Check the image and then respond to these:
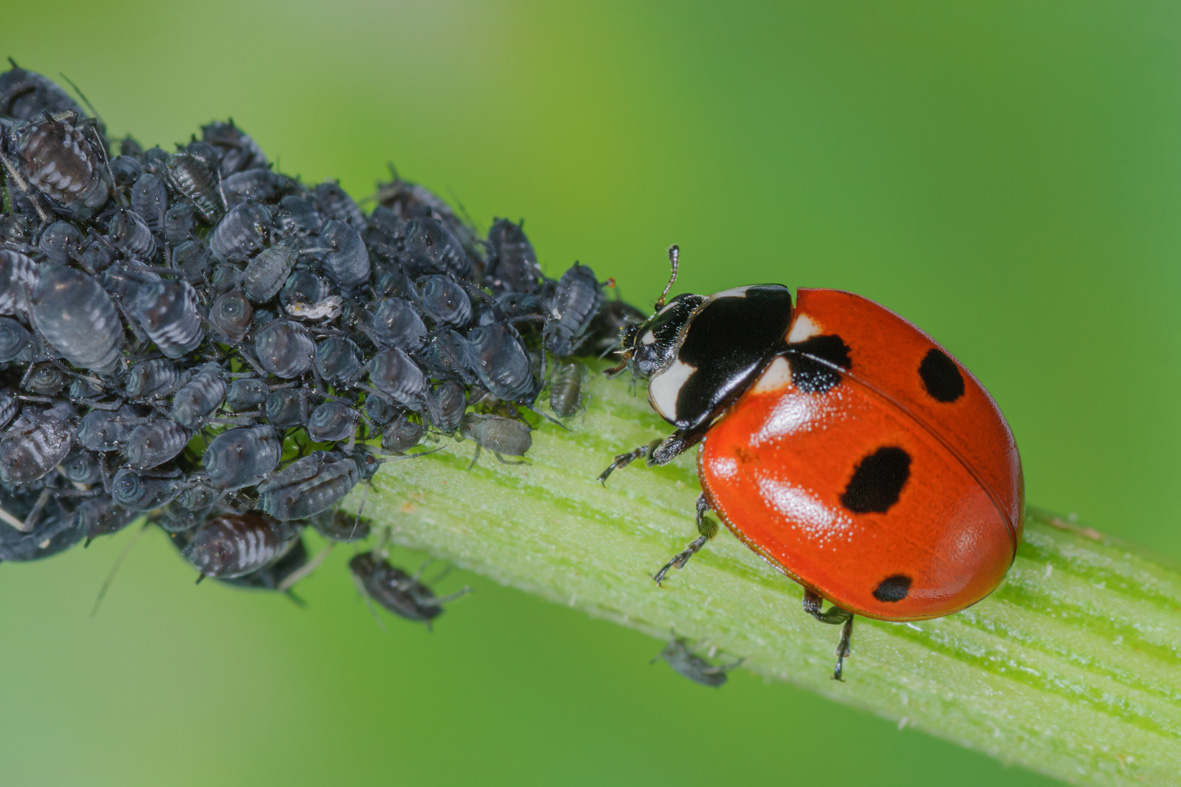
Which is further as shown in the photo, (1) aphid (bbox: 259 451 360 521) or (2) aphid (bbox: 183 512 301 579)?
(2) aphid (bbox: 183 512 301 579)

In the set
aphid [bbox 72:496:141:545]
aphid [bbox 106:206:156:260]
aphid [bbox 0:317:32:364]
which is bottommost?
aphid [bbox 72:496:141:545]

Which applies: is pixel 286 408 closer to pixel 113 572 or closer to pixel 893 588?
pixel 113 572

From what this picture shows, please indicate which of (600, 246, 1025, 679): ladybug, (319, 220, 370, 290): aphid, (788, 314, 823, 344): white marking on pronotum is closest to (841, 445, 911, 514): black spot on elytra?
(600, 246, 1025, 679): ladybug

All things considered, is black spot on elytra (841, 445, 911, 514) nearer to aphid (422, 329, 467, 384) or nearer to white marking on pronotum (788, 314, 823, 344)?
white marking on pronotum (788, 314, 823, 344)

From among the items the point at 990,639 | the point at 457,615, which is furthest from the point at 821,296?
the point at 457,615

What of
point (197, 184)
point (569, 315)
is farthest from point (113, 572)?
point (569, 315)

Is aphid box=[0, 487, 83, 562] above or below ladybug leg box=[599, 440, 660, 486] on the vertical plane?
below
